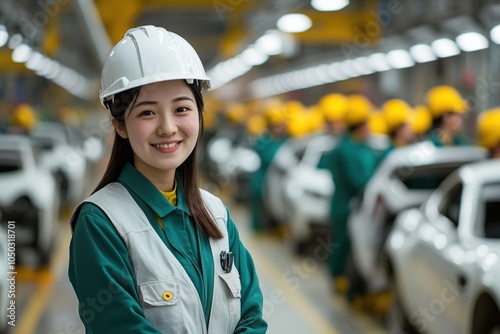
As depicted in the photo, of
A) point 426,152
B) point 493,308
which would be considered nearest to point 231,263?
point 493,308

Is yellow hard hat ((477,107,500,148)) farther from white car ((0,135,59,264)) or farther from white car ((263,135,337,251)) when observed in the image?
white car ((0,135,59,264))

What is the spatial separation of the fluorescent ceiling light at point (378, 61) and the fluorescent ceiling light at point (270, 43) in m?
2.41

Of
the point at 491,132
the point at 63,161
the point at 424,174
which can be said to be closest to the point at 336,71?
the point at 63,161

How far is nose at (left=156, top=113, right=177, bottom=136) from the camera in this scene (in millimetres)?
2469

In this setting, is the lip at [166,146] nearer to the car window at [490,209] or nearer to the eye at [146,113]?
the eye at [146,113]

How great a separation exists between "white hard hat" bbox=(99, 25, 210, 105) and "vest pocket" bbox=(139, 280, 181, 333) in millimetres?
535

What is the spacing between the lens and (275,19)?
12.5 m

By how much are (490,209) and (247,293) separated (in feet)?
13.7

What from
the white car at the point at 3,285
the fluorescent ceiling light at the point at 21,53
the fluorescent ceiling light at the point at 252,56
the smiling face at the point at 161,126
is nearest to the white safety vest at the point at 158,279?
the smiling face at the point at 161,126

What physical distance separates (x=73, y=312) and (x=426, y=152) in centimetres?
395

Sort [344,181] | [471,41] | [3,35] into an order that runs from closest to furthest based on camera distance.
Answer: [3,35] < [344,181] < [471,41]

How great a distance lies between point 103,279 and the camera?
7.50ft

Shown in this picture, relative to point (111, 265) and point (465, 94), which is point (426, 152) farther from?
point (465, 94)

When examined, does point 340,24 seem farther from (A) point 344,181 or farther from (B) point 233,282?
(B) point 233,282
